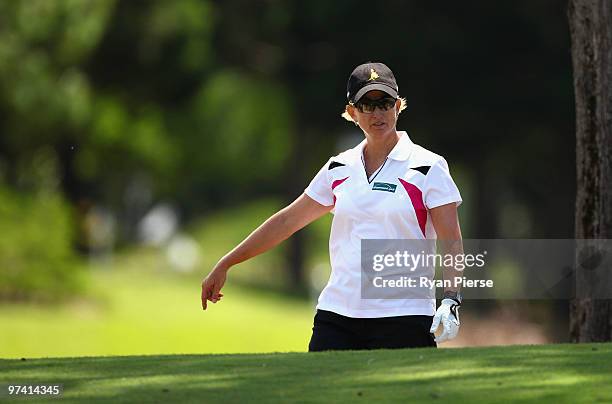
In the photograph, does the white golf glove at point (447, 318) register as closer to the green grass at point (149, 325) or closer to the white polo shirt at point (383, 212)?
the white polo shirt at point (383, 212)

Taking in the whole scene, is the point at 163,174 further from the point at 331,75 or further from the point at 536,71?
the point at 536,71

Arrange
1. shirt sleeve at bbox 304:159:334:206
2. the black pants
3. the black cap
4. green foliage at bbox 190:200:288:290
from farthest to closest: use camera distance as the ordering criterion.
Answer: green foliage at bbox 190:200:288:290 → shirt sleeve at bbox 304:159:334:206 → the black cap → the black pants

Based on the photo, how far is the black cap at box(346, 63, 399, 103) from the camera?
7.70 meters

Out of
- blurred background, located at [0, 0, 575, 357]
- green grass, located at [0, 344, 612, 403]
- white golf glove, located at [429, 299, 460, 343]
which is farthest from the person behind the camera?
blurred background, located at [0, 0, 575, 357]

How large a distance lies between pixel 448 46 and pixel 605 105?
2260cm

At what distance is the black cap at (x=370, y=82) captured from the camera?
303 inches

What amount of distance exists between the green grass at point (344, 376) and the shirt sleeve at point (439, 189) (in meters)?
0.73

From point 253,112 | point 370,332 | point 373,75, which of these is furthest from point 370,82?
point 253,112

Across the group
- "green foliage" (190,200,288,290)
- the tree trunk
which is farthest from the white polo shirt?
"green foliage" (190,200,288,290)

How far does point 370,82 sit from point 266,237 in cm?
108

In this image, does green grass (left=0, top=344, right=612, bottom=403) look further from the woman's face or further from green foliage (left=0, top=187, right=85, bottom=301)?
green foliage (left=0, top=187, right=85, bottom=301)

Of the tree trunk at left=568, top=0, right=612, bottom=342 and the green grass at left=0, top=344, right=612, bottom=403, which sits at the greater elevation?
the tree trunk at left=568, top=0, right=612, bottom=342

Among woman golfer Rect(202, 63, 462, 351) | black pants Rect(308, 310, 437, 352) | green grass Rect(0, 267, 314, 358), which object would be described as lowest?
black pants Rect(308, 310, 437, 352)

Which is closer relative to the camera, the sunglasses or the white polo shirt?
the white polo shirt
